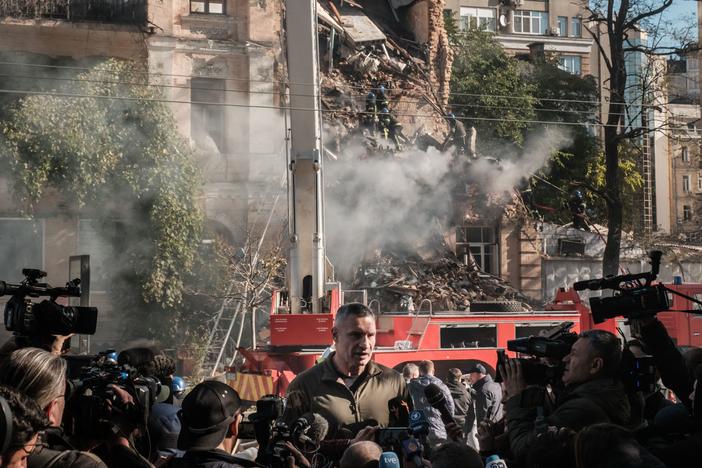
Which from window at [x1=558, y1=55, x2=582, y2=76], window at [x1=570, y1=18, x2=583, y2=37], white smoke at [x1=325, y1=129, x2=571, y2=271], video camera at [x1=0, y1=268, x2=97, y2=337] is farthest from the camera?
window at [x1=570, y1=18, x2=583, y2=37]

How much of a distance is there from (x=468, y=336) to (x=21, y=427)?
1393cm

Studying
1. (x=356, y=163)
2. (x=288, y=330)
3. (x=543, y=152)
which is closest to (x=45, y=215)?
(x=356, y=163)

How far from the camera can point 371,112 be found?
31219 millimetres

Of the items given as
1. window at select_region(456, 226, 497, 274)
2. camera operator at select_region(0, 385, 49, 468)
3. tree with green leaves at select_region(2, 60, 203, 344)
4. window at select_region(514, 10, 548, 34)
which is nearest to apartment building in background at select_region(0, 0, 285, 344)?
tree with green leaves at select_region(2, 60, 203, 344)

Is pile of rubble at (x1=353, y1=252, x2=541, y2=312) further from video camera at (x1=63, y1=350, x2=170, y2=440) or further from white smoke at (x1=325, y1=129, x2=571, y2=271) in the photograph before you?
video camera at (x1=63, y1=350, x2=170, y2=440)

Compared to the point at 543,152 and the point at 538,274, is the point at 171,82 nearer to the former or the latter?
the point at 538,274

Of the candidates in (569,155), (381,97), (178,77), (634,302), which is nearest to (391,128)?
(381,97)

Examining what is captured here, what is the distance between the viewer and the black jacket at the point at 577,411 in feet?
14.6

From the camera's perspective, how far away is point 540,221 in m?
34.7

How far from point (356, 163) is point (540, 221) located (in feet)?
28.3

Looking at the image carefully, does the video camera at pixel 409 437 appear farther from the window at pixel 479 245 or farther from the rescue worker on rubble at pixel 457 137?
the window at pixel 479 245

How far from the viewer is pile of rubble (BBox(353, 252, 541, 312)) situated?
26.8 m

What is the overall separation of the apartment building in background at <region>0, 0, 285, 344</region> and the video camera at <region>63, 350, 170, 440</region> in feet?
76.3

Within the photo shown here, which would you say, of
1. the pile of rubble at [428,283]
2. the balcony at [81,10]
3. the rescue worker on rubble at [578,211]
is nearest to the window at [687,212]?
the rescue worker on rubble at [578,211]
